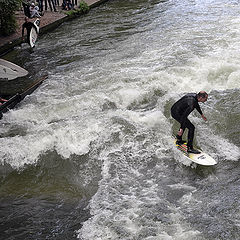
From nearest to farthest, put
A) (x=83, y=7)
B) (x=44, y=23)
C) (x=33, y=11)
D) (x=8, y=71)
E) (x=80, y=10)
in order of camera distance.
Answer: (x=8, y=71) < (x=33, y=11) < (x=44, y=23) < (x=80, y=10) < (x=83, y=7)

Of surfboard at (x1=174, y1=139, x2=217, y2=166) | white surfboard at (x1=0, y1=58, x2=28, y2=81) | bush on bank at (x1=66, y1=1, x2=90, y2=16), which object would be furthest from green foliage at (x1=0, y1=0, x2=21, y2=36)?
surfboard at (x1=174, y1=139, x2=217, y2=166)

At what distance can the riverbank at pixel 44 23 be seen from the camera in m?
15.2

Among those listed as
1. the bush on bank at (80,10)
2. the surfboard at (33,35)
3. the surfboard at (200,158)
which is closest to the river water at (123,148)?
the surfboard at (200,158)

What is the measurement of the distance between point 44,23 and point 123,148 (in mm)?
13235

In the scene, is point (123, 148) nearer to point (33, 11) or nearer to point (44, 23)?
point (33, 11)

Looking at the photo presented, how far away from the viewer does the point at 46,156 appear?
286 inches

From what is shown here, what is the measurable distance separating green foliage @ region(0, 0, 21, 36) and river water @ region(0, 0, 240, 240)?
97.3 inches

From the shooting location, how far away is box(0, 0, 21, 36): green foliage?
50.4ft

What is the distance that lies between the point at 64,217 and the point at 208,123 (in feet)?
14.0

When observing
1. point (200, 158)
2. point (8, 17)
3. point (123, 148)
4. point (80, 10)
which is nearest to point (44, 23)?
point (8, 17)

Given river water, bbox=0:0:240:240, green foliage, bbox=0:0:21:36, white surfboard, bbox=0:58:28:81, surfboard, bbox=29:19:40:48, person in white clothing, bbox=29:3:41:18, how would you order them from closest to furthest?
1. river water, bbox=0:0:240:240
2. white surfboard, bbox=0:58:28:81
3. surfboard, bbox=29:19:40:48
4. green foliage, bbox=0:0:21:36
5. person in white clothing, bbox=29:3:41:18

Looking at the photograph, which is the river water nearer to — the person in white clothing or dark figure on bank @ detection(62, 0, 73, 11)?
the person in white clothing

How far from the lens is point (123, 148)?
7352 millimetres

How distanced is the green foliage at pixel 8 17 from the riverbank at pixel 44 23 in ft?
0.99
